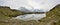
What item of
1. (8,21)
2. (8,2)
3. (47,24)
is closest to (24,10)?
(8,2)

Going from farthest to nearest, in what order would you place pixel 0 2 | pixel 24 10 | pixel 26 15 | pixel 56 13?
pixel 0 2
pixel 24 10
pixel 26 15
pixel 56 13

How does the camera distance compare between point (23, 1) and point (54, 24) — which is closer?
point (54, 24)

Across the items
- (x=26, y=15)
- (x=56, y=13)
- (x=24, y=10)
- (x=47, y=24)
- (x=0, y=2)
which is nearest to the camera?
(x=47, y=24)

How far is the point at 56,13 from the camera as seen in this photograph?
1.33m

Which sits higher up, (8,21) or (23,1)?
(23,1)

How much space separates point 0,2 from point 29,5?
1.38ft

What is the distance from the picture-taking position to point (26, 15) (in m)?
1.44

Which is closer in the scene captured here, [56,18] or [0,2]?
[56,18]

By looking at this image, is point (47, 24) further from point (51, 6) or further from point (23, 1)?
point (23, 1)

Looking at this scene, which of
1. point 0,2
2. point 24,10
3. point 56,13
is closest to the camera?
point 56,13

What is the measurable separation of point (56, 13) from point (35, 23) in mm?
312

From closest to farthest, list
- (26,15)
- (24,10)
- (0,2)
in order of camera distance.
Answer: (26,15) < (24,10) < (0,2)

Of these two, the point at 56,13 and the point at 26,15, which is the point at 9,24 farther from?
the point at 56,13

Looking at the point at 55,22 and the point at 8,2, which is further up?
the point at 8,2
